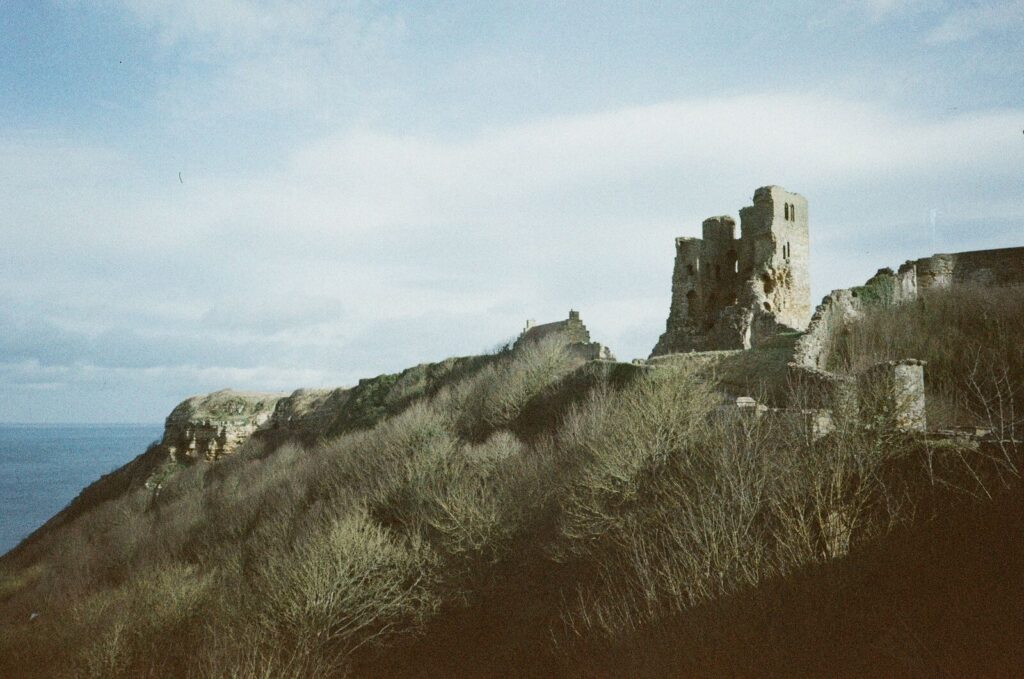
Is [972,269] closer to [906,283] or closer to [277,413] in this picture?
[906,283]

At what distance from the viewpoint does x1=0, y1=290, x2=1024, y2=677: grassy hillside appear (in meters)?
12.8

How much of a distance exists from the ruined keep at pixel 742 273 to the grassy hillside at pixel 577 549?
7.98m

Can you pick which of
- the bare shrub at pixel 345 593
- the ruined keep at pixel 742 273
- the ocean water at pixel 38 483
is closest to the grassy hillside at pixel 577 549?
the bare shrub at pixel 345 593

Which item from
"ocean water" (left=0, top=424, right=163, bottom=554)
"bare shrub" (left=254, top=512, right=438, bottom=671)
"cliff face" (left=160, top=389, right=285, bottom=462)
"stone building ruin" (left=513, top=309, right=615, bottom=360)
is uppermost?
"stone building ruin" (left=513, top=309, right=615, bottom=360)

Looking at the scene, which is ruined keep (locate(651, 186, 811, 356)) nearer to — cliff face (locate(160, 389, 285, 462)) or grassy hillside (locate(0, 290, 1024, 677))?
grassy hillside (locate(0, 290, 1024, 677))

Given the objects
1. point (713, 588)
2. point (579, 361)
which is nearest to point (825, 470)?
point (713, 588)

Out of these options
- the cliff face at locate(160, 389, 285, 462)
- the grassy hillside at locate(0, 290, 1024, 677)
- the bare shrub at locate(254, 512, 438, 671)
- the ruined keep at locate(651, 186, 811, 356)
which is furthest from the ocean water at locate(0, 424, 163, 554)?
the ruined keep at locate(651, 186, 811, 356)

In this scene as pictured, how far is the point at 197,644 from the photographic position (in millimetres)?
27031

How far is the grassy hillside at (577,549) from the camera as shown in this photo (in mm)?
12750

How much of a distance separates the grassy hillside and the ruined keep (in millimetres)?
7981

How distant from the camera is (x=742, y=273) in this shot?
41.6 m

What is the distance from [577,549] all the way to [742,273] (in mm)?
24247

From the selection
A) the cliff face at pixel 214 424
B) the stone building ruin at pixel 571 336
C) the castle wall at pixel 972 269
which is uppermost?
the castle wall at pixel 972 269

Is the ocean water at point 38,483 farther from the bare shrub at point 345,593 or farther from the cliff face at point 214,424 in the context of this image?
the bare shrub at point 345,593
